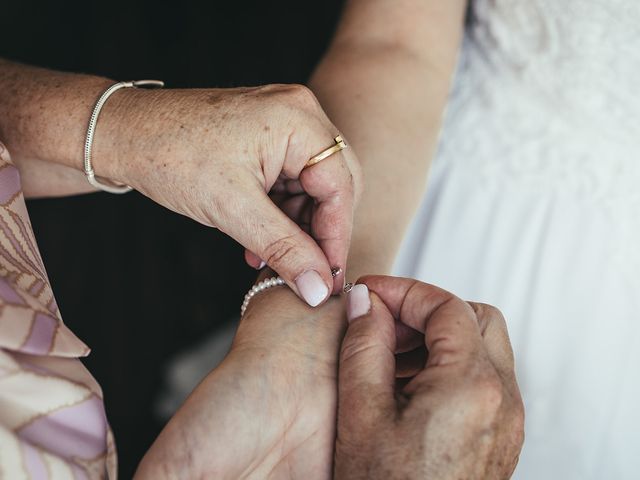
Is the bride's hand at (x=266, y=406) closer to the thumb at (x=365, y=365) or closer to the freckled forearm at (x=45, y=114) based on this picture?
the thumb at (x=365, y=365)

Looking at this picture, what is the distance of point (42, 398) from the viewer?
0.65m

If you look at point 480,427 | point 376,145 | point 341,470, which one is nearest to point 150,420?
point 376,145

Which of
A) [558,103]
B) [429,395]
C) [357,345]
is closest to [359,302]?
[357,345]

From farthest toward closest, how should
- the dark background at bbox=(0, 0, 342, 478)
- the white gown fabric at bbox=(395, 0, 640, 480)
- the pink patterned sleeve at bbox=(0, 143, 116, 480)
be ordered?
the dark background at bbox=(0, 0, 342, 478) < the white gown fabric at bbox=(395, 0, 640, 480) < the pink patterned sleeve at bbox=(0, 143, 116, 480)

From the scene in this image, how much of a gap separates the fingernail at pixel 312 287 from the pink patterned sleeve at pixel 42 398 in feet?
0.93

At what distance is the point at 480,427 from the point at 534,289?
19.4 inches

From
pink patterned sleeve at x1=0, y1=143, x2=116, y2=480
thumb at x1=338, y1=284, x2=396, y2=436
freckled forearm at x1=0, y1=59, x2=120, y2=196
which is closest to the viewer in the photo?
pink patterned sleeve at x1=0, y1=143, x2=116, y2=480

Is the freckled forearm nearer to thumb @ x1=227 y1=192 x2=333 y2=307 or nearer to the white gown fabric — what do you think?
thumb @ x1=227 y1=192 x2=333 y2=307

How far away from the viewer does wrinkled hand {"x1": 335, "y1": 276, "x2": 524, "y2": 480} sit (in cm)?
69

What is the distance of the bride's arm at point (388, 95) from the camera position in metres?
1.12

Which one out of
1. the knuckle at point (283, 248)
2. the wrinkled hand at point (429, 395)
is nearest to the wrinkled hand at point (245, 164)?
the knuckle at point (283, 248)

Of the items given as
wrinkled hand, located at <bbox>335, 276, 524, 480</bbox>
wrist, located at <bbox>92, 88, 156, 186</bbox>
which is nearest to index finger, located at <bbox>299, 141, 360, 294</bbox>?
wrinkled hand, located at <bbox>335, 276, 524, 480</bbox>

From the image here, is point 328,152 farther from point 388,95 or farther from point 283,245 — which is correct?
point 388,95

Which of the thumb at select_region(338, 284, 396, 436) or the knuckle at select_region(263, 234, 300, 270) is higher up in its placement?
the knuckle at select_region(263, 234, 300, 270)
